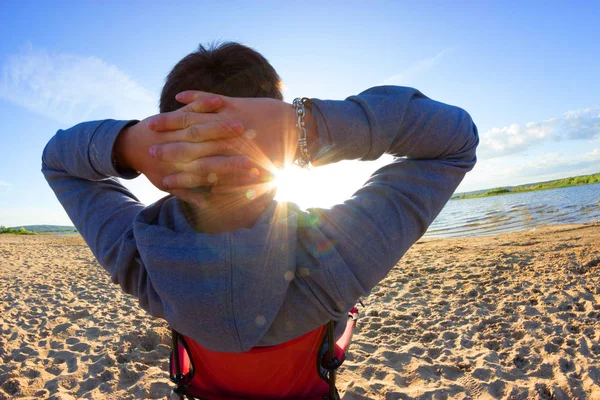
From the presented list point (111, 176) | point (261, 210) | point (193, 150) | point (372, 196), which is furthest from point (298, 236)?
point (111, 176)

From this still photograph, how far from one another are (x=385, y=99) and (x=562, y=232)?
12.7 metres

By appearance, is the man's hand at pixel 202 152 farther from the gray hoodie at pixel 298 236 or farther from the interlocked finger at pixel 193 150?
the gray hoodie at pixel 298 236

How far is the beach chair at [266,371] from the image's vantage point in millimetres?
1221

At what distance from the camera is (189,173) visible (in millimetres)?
857

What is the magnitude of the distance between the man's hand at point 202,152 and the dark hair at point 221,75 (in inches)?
10.5

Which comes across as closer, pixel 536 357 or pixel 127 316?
pixel 536 357

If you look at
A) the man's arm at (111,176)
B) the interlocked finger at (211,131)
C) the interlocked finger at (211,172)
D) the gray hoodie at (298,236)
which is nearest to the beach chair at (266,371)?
the gray hoodie at (298,236)

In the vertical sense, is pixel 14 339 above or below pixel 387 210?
below

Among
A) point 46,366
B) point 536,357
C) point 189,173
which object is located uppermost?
point 189,173

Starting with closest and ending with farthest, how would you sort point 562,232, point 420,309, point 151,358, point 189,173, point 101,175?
point 189,173 → point 101,175 → point 151,358 → point 420,309 → point 562,232

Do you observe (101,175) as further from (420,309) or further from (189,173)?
(420,309)

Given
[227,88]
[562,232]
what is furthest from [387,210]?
[562,232]

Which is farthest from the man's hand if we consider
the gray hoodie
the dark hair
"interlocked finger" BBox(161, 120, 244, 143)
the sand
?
the sand

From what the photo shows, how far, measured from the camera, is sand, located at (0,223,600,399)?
323cm
